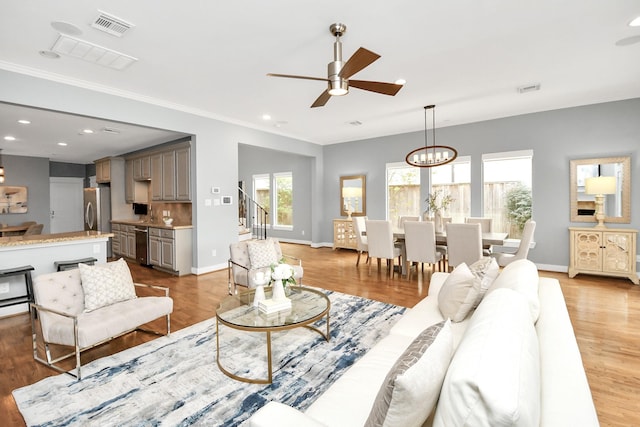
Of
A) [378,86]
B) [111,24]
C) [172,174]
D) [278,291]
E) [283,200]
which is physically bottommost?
[278,291]

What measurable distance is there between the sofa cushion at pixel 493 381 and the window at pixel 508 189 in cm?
571

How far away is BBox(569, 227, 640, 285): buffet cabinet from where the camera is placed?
468cm

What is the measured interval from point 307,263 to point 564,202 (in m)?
4.81

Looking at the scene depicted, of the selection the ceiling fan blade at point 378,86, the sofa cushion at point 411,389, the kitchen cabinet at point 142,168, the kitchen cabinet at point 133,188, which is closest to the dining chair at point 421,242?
the ceiling fan blade at point 378,86

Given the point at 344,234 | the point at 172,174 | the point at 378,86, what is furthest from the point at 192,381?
the point at 344,234

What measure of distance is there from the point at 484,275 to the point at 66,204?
11.9 m

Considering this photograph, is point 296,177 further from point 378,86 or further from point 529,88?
point 378,86

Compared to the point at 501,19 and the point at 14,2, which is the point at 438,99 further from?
the point at 14,2

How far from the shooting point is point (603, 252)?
4859mm

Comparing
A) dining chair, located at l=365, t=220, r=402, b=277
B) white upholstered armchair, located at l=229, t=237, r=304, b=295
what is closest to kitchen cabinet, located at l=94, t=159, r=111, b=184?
white upholstered armchair, located at l=229, t=237, r=304, b=295

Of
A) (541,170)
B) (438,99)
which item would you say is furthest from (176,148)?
(541,170)

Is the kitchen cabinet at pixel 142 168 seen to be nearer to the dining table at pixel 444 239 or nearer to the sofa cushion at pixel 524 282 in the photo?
the dining table at pixel 444 239

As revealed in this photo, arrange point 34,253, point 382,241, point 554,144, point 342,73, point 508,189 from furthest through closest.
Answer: point 508,189 < point 554,144 < point 382,241 < point 34,253 < point 342,73

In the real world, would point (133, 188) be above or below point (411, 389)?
above
